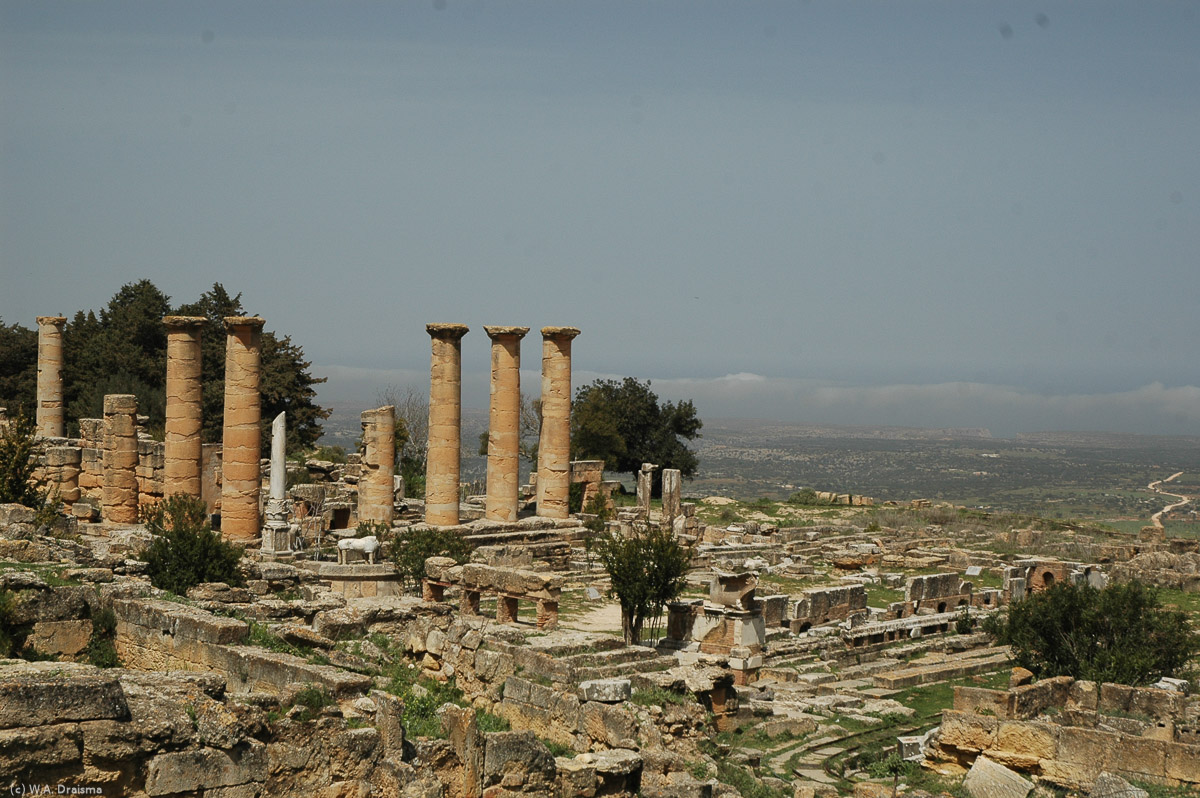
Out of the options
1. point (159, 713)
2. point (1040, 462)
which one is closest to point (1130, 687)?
point (159, 713)

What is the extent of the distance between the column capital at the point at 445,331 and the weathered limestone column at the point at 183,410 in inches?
248

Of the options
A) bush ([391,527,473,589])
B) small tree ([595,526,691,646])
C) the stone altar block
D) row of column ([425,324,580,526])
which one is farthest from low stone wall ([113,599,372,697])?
row of column ([425,324,580,526])

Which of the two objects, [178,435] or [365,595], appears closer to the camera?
[365,595]

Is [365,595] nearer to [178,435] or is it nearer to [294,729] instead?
[178,435]

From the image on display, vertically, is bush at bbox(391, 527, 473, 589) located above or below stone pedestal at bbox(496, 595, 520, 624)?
above

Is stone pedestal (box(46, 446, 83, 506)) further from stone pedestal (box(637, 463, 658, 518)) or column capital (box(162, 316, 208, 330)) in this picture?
stone pedestal (box(637, 463, 658, 518))

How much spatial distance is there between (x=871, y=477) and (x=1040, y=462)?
4555 cm

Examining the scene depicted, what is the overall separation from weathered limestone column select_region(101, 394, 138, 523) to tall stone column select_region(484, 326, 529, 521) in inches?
369

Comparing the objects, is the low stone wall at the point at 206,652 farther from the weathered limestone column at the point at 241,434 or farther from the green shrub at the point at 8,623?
the weathered limestone column at the point at 241,434

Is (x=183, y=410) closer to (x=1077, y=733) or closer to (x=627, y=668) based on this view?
(x=627, y=668)

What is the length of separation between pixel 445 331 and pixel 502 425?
3231 mm

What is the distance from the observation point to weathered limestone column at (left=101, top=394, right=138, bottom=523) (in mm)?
31594

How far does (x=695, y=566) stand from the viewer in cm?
3522

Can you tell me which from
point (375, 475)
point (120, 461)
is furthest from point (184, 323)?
point (375, 475)
